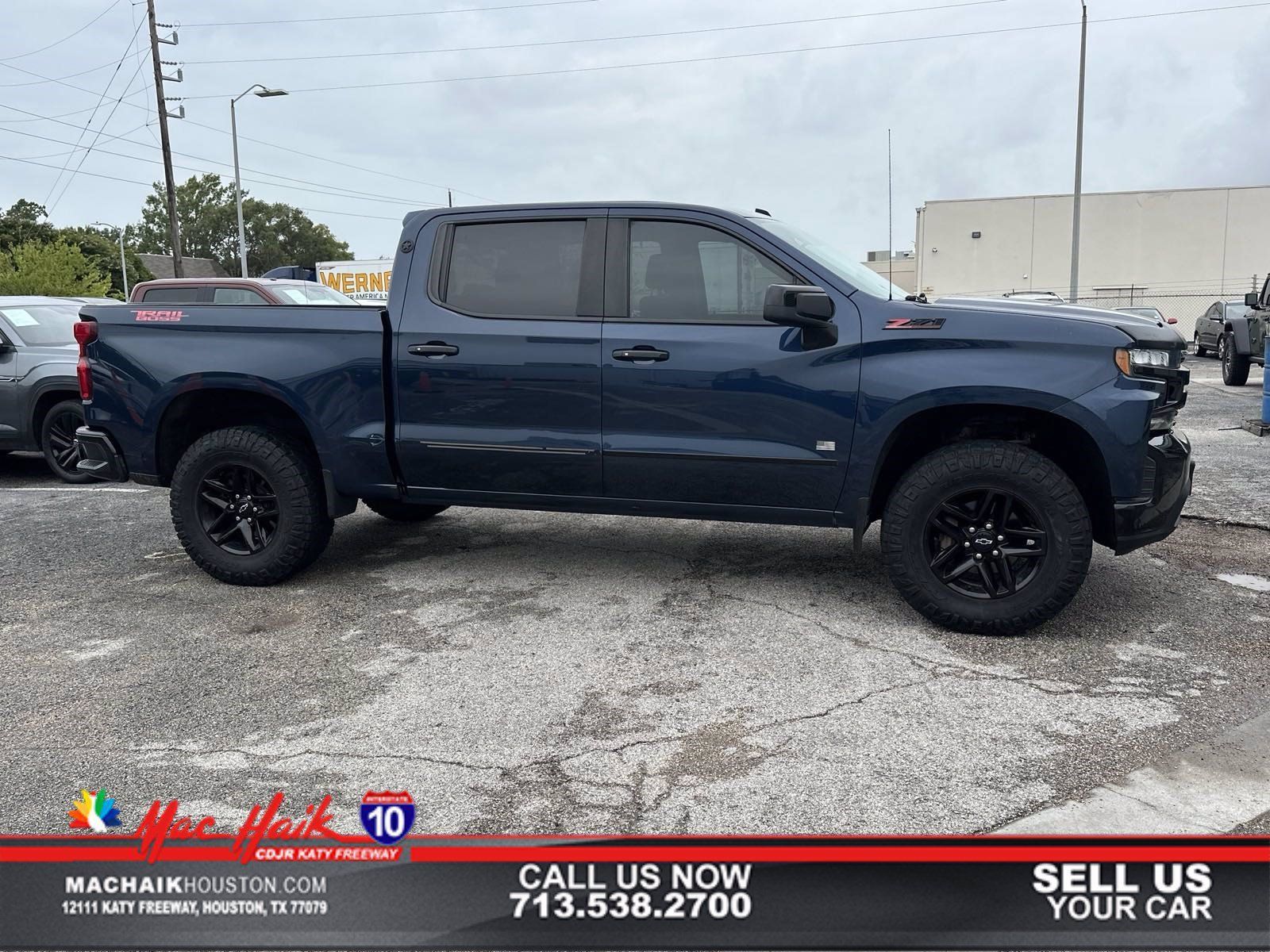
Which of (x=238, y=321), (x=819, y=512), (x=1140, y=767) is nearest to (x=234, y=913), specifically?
(x=1140, y=767)

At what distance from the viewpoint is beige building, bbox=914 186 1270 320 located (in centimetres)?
3797

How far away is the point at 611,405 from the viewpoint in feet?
16.5

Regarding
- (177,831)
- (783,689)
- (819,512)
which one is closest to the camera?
(177,831)

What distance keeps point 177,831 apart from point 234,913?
53 cm

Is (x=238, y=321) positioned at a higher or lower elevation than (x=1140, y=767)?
higher

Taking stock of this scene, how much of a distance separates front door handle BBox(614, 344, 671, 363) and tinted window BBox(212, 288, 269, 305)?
31.0ft

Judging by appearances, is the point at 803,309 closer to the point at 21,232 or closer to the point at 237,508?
the point at 237,508

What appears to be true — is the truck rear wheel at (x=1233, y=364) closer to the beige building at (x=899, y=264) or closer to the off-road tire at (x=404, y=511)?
the off-road tire at (x=404, y=511)

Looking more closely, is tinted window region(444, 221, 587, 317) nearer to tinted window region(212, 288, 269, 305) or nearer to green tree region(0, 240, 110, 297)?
tinted window region(212, 288, 269, 305)

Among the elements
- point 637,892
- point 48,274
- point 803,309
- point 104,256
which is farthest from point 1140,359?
point 104,256

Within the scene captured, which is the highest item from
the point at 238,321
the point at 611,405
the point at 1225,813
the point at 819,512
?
the point at 238,321

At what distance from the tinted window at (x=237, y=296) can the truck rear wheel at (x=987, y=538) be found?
1050cm

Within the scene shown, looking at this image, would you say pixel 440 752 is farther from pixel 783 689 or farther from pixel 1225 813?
pixel 1225 813

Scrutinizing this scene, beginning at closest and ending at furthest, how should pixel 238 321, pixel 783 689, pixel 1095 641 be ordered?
pixel 783 689, pixel 1095 641, pixel 238 321
